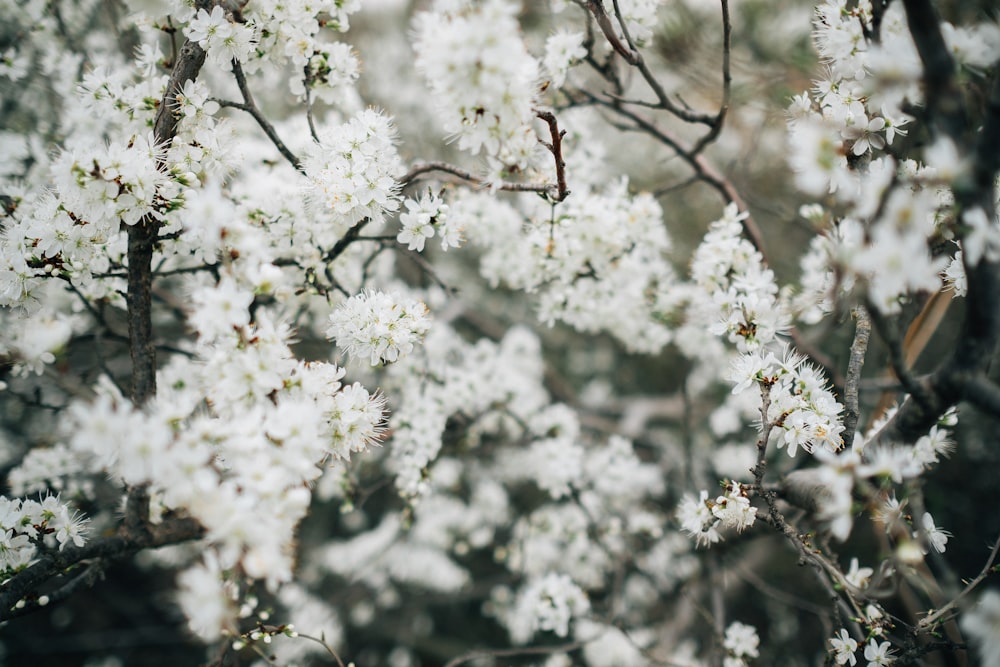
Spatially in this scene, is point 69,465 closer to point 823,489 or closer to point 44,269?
point 44,269

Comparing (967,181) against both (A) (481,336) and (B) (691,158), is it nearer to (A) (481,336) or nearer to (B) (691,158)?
(B) (691,158)

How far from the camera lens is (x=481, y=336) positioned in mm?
5020

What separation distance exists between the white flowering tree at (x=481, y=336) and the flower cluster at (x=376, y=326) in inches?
0.8

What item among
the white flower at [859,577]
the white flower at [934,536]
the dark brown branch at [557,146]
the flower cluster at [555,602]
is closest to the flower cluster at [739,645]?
the white flower at [859,577]

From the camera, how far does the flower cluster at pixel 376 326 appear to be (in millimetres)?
2080

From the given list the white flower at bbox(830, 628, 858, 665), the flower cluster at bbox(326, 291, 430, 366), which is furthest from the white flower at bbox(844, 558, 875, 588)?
the flower cluster at bbox(326, 291, 430, 366)

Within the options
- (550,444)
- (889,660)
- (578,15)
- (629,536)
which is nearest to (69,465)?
(550,444)

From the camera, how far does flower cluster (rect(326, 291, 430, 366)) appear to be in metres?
2.08

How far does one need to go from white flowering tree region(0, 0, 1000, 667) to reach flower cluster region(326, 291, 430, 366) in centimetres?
2

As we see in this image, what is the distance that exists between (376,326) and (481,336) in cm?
296

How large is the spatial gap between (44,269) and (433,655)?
14.0 ft

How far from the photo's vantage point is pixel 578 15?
16.6 feet

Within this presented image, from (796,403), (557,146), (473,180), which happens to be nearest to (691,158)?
(557,146)

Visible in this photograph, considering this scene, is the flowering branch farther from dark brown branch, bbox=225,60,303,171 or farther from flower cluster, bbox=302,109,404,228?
dark brown branch, bbox=225,60,303,171
